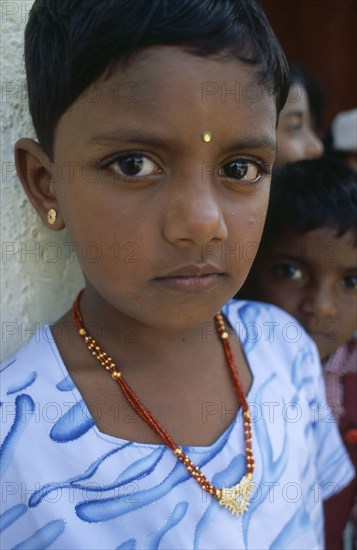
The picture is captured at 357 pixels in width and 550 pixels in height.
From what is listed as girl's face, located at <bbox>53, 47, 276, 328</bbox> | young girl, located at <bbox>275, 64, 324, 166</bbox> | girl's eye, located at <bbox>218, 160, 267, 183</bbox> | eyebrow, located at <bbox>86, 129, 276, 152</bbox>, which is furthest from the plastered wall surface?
young girl, located at <bbox>275, 64, 324, 166</bbox>

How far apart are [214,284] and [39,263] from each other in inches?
17.3

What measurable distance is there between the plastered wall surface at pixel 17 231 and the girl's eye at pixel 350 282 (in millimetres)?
802

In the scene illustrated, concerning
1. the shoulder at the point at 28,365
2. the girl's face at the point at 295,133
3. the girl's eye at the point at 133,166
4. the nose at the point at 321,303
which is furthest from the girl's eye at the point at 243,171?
the girl's face at the point at 295,133

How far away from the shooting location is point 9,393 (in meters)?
0.93

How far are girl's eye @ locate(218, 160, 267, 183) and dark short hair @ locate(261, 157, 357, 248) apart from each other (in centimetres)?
60

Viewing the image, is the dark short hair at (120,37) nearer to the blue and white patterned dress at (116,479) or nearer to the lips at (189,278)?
the lips at (189,278)

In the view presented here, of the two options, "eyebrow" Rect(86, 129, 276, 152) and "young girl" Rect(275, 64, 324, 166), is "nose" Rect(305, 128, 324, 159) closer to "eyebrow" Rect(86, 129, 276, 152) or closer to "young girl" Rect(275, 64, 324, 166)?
"young girl" Rect(275, 64, 324, 166)

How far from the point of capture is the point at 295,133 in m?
2.47

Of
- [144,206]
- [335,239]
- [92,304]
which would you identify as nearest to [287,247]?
[335,239]

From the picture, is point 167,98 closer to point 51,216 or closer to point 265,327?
point 51,216

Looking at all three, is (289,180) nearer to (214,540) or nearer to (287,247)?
(287,247)

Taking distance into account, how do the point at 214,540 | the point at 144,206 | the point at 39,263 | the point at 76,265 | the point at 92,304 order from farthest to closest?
the point at 76,265 < the point at 39,263 < the point at 92,304 < the point at 214,540 < the point at 144,206

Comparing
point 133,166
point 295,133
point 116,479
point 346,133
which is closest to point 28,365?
point 116,479

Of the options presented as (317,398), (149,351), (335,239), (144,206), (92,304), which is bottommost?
(317,398)
